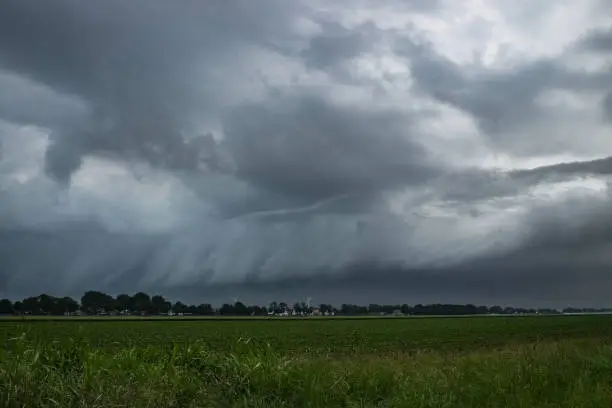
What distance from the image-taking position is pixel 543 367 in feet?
45.9

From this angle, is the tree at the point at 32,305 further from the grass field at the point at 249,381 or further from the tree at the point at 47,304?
the grass field at the point at 249,381

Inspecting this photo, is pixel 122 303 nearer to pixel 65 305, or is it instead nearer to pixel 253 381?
pixel 65 305

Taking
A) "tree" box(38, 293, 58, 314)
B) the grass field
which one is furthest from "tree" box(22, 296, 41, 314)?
the grass field

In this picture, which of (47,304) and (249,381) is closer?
(249,381)

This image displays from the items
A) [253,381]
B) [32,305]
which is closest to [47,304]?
[32,305]

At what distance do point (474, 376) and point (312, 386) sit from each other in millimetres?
3955

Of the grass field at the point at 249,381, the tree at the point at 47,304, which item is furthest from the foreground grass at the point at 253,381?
the tree at the point at 47,304

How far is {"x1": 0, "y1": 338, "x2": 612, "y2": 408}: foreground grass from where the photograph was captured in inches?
387

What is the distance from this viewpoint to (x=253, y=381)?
37.3ft

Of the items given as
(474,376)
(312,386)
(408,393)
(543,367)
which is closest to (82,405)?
(312,386)

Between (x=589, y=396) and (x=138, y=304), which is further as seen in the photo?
(x=138, y=304)

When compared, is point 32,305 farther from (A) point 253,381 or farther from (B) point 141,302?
(A) point 253,381

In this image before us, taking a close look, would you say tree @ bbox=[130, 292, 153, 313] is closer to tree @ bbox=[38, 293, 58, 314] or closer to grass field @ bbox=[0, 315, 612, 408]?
tree @ bbox=[38, 293, 58, 314]

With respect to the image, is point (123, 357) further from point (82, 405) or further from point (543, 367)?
point (543, 367)
